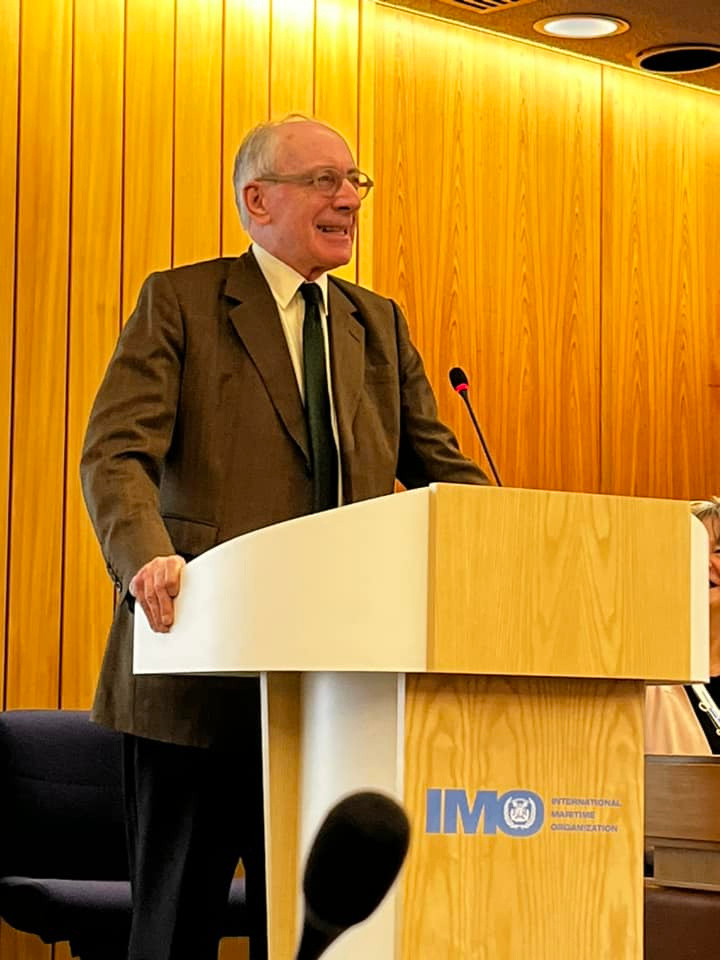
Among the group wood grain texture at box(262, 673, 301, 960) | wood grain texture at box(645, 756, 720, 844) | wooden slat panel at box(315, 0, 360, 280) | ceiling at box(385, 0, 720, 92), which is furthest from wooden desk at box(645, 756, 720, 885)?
ceiling at box(385, 0, 720, 92)

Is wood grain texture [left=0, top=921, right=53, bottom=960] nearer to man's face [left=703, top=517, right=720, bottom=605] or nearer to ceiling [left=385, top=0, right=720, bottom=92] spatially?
man's face [left=703, top=517, right=720, bottom=605]

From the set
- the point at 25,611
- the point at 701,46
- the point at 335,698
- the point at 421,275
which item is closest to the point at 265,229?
the point at 335,698

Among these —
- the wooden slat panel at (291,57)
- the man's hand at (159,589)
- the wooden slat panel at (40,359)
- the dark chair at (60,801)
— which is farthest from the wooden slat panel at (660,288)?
the man's hand at (159,589)

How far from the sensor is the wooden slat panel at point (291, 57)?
5434 mm

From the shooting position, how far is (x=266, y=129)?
2.92m

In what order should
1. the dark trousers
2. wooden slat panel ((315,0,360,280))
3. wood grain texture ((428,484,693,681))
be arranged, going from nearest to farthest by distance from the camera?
1. wood grain texture ((428,484,693,681))
2. the dark trousers
3. wooden slat panel ((315,0,360,280))

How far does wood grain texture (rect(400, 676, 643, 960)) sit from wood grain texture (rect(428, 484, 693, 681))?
62mm

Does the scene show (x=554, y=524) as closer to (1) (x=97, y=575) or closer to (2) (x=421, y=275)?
(1) (x=97, y=575)

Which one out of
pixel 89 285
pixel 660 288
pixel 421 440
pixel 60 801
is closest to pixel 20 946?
pixel 60 801

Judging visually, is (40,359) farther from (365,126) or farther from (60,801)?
(365,126)

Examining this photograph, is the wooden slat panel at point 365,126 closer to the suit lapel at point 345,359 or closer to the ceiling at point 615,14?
the ceiling at point 615,14

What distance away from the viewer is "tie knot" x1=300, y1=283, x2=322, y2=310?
2.83 metres

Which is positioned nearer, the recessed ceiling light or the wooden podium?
the wooden podium

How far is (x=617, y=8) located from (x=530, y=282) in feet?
3.31
